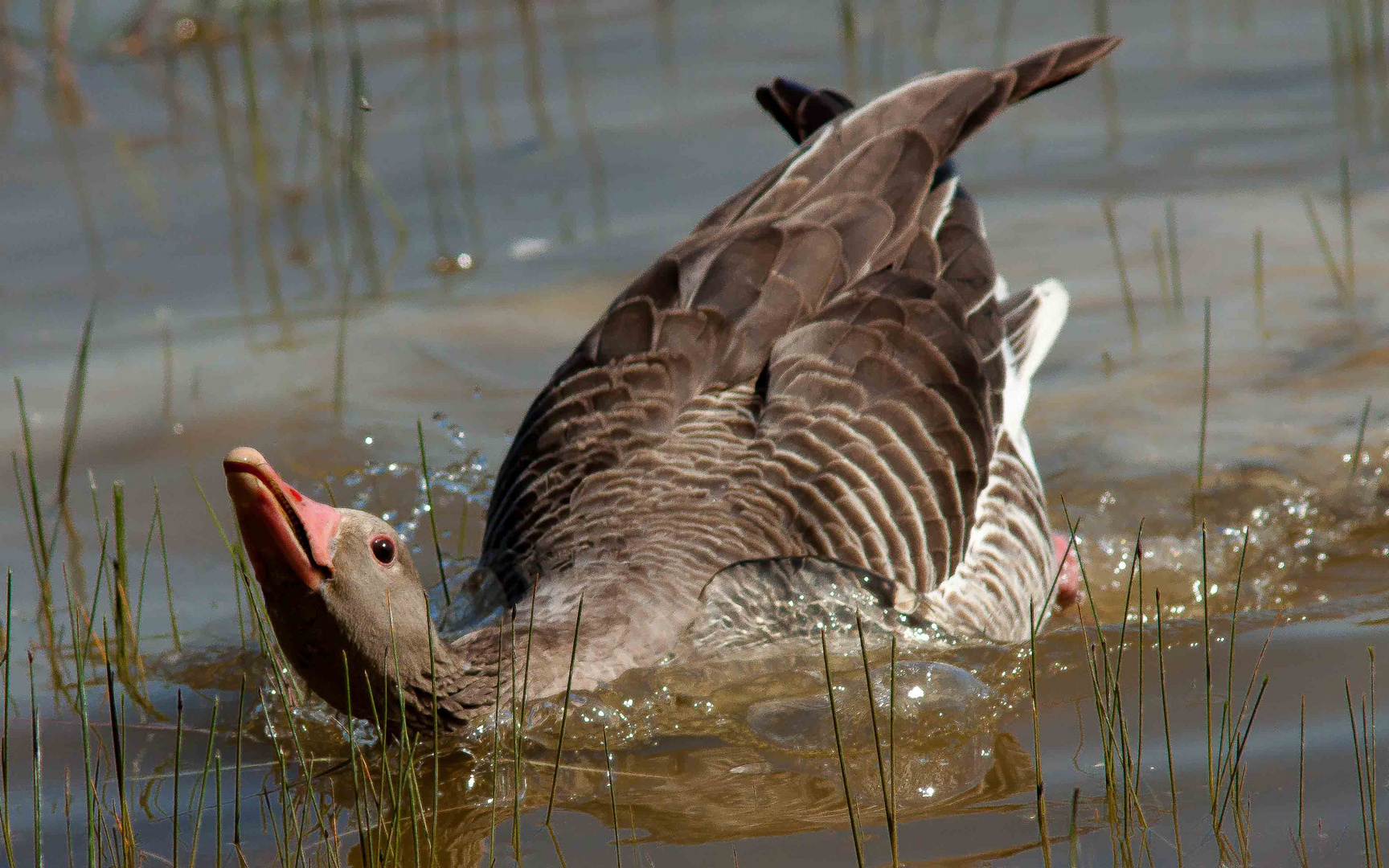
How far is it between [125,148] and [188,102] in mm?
1163

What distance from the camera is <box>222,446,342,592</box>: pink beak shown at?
3.73 m

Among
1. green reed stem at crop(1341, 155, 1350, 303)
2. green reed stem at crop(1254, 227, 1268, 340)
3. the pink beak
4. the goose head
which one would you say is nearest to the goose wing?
the goose head

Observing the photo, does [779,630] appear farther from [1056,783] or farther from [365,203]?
[365,203]

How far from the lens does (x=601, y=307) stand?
9203mm

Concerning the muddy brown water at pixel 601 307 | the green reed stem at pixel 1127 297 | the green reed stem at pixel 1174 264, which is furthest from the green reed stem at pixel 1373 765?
the green reed stem at pixel 1174 264

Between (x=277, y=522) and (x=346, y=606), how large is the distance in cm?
34

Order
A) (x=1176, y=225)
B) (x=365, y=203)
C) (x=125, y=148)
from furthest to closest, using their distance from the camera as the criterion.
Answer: (x=125, y=148)
(x=365, y=203)
(x=1176, y=225)

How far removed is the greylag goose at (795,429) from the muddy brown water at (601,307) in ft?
0.96

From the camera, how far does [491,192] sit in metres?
10.9

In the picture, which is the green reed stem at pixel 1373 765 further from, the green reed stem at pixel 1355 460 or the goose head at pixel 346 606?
the goose head at pixel 346 606

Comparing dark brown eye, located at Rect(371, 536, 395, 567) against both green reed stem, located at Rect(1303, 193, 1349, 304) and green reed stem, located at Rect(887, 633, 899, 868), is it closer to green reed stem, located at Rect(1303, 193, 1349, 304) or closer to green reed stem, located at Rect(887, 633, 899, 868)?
green reed stem, located at Rect(887, 633, 899, 868)

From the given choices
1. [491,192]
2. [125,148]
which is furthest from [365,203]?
[125,148]

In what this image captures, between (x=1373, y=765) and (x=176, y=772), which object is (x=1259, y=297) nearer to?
(x=1373, y=765)

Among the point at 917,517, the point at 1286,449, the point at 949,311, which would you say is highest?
the point at 949,311
